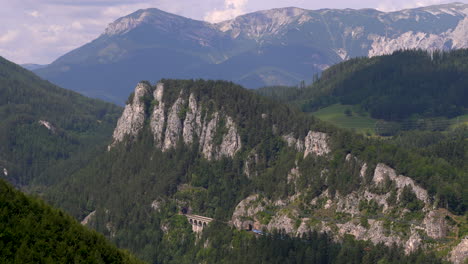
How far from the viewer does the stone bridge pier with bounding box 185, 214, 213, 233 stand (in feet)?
636

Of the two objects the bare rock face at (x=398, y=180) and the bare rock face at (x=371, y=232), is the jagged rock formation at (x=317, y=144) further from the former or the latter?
the bare rock face at (x=371, y=232)

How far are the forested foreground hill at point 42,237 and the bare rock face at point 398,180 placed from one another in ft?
262

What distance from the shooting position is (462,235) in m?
142

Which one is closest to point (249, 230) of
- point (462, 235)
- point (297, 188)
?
point (297, 188)

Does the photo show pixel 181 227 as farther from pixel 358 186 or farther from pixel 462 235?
pixel 462 235

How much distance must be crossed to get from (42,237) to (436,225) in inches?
3481

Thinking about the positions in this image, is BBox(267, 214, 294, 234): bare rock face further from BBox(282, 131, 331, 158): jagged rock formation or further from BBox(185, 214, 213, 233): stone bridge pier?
BBox(282, 131, 331, 158): jagged rock formation

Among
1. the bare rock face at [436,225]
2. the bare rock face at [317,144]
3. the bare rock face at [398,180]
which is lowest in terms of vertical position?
the bare rock face at [436,225]

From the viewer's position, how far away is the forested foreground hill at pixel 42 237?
8894cm


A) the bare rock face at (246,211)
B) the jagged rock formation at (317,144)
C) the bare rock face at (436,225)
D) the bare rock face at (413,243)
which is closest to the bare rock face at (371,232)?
the bare rock face at (413,243)

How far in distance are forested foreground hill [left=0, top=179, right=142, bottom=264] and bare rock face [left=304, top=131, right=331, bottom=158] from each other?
97.6 m

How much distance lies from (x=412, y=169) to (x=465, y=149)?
38.7 meters

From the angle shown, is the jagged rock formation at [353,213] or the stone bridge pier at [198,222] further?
the stone bridge pier at [198,222]

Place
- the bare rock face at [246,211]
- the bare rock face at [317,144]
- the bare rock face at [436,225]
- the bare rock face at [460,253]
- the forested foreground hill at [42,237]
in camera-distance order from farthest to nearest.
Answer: the bare rock face at [317,144]
the bare rock face at [246,211]
the bare rock face at [436,225]
the bare rock face at [460,253]
the forested foreground hill at [42,237]
